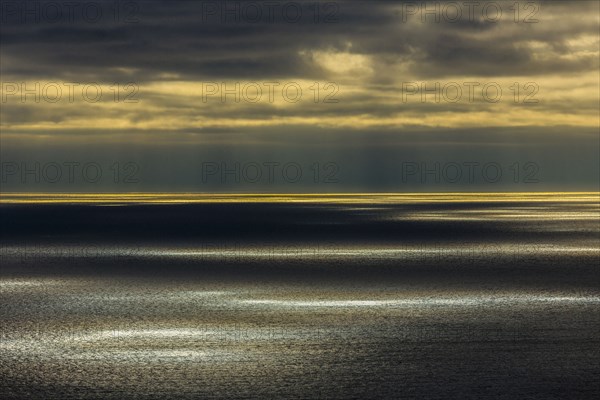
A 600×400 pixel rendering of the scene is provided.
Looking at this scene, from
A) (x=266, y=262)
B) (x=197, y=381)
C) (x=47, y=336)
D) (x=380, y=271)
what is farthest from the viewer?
(x=266, y=262)

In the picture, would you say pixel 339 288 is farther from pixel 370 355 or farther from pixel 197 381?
pixel 197 381

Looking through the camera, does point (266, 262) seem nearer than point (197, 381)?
No

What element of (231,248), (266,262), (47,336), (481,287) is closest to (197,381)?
(47,336)

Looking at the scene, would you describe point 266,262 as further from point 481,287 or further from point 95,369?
point 95,369

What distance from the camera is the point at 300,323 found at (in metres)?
21.0

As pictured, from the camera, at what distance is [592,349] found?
17.6m

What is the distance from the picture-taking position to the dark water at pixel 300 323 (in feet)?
49.6

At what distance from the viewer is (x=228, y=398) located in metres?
14.1

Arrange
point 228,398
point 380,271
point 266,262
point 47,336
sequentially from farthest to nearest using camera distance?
point 266,262 → point 380,271 → point 47,336 → point 228,398

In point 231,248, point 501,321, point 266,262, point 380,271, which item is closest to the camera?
point 501,321

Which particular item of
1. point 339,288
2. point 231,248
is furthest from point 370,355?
point 231,248

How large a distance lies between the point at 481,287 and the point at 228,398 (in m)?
15.3

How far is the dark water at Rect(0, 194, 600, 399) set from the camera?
15.1 meters

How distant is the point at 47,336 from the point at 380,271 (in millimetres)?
15127
